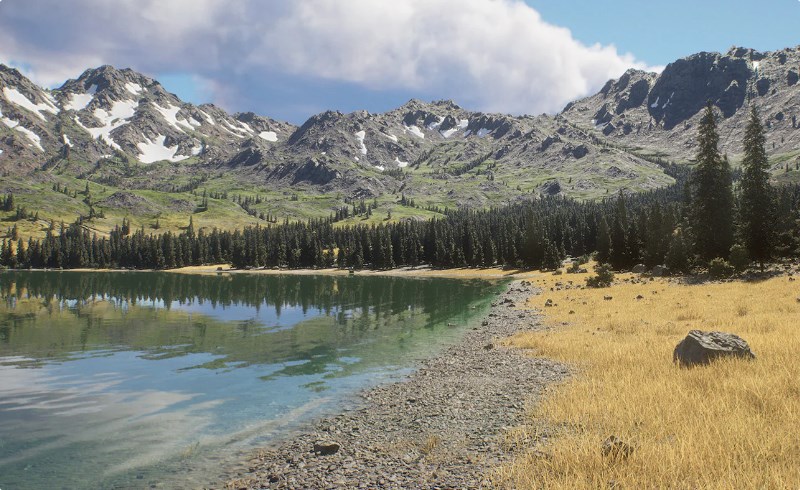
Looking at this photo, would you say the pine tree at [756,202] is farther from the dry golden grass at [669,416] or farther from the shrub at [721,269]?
the dry golden grass at [669,416]

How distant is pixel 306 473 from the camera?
13547mm

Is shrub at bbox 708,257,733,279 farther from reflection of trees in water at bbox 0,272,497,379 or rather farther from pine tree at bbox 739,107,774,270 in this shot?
reflection of trees in water at bbox 0,272,497,379

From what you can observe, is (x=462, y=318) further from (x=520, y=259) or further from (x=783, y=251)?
(x=520, y=259)

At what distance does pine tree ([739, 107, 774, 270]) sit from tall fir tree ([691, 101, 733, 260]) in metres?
2.28

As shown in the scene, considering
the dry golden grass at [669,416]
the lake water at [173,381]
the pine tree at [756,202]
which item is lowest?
the lake water at [173,381]

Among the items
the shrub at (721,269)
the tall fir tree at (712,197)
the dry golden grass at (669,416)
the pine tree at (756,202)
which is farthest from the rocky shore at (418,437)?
the tall fir tree at (712,197)

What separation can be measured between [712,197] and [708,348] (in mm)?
60508

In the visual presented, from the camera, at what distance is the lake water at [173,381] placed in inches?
632

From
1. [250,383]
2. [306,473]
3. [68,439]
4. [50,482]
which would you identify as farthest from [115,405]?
[306,473]

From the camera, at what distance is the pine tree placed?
6172cm

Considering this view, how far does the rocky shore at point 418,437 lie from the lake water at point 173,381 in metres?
2.17

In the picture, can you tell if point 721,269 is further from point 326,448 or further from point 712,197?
point 326,448

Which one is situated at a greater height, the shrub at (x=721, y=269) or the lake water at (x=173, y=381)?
the shrub at (x=721, y=269)

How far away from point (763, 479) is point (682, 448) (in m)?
1.61
